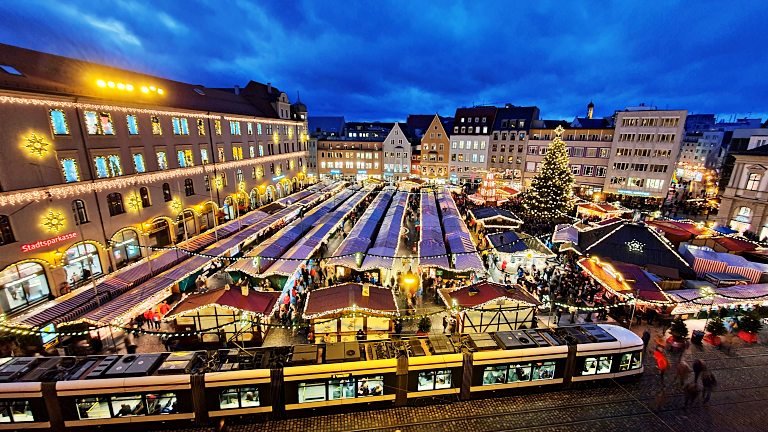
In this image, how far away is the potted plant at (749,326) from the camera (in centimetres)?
1689

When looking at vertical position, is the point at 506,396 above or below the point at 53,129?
below

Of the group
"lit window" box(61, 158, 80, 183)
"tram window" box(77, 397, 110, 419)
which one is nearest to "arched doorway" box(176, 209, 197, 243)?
"lit window" box(61, 158, 80, 183)

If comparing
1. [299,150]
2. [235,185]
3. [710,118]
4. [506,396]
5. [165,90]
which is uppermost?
[710,118]

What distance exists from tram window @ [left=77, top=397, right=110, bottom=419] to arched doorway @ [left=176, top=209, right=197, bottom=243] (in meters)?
19.2

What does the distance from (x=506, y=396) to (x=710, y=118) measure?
189669mm

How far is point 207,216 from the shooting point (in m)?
33.5

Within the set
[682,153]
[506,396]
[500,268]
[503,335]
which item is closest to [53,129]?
[503,335]

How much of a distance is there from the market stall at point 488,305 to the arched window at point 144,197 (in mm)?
23805

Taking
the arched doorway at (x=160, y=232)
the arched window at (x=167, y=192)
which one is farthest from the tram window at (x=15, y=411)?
the arched window at (x=167, y=192)

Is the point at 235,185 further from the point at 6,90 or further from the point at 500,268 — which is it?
the point at 500,268

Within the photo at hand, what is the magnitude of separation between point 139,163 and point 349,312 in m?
21.6

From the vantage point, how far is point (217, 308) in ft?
52.7

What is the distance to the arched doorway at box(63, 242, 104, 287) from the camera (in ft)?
64.5

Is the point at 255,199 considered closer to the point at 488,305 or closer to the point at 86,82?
the point at 86,82
